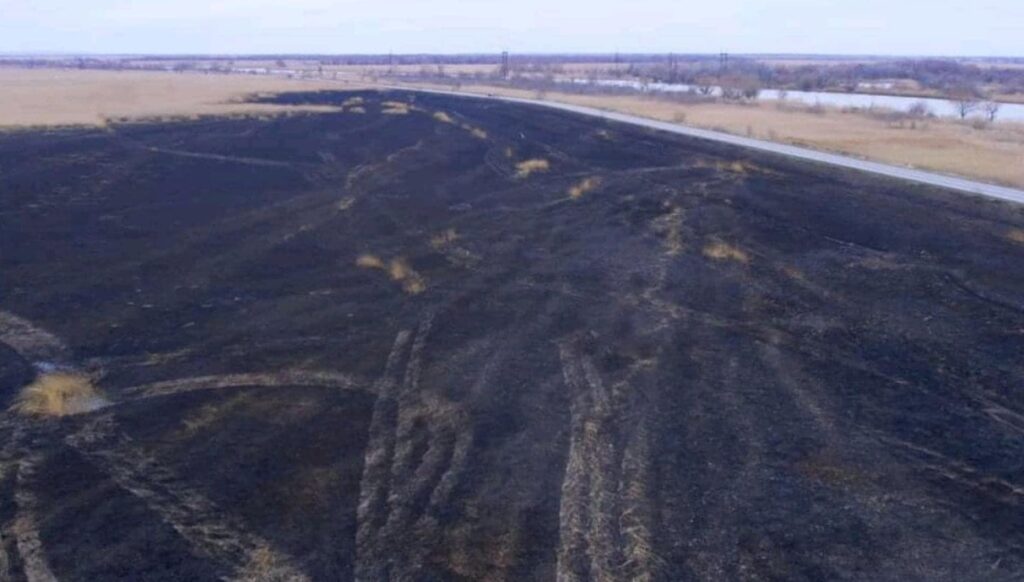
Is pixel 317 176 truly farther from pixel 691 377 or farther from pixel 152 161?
pixel 691 377

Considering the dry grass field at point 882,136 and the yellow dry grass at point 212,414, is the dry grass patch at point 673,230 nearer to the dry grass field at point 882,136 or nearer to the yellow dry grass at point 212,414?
the yellow dry grass at point 212,414

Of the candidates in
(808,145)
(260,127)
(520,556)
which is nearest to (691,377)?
(520,556)

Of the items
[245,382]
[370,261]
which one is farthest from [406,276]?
[245,382]

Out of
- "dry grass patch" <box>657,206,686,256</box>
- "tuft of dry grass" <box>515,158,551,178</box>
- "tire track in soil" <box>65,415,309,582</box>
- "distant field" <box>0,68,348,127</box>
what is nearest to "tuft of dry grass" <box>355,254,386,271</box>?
"dry grass patch" <box>657,206,686,256</box>

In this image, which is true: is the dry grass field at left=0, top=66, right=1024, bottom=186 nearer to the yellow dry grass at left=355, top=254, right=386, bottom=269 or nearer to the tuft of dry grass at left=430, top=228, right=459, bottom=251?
the tuft of dry grass at left=430, top=228, right=459, bottom=251

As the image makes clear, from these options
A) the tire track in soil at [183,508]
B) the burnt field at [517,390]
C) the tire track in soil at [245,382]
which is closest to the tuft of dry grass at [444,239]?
the burnt field at [517,390]

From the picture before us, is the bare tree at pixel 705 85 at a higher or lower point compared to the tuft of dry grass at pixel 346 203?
higher

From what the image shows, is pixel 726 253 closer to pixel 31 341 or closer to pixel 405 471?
pixel 405 471
